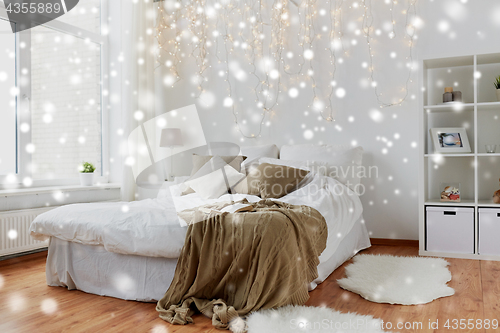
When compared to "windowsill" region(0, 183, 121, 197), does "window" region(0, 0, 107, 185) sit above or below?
above

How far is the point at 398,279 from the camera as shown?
2.52 m

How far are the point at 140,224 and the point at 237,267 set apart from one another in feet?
1.91

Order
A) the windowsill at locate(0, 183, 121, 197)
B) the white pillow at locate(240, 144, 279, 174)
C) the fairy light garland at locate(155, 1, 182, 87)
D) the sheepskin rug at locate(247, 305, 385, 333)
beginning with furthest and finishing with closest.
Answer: the fairy light garland at locate(155, 1, 182, 87) → the white pillow at locate(240, 144, 279, 174) → the windowsill at locate(0, 183, 121, 197) → the sheepskin rug at locate(247, 305, 385, 333)

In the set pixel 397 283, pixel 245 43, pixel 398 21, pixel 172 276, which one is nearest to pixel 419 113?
pixel 398 21

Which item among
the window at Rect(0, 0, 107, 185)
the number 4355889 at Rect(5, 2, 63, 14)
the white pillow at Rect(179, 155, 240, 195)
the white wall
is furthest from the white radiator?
the white wall

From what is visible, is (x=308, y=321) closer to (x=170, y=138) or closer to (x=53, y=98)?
(x=170, y=138)

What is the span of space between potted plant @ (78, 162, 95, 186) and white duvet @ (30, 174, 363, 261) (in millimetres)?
1335

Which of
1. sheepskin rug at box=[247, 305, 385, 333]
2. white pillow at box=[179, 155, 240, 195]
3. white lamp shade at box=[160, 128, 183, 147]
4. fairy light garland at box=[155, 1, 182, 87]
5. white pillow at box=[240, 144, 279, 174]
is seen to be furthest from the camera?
fairy light garland at box=[155, 1, 182, 87]

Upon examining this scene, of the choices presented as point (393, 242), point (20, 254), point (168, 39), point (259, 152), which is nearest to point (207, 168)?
point (259, 152)

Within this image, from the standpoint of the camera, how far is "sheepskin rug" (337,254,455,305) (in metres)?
2.19

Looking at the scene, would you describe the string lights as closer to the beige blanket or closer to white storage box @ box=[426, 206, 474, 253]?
white storage box @ box=[426, 206, 474, 253]

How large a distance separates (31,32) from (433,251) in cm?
395

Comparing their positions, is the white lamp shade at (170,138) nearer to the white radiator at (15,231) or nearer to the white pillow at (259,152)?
the white pillow at (259,152)

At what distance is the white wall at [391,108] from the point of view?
11.4 feet
